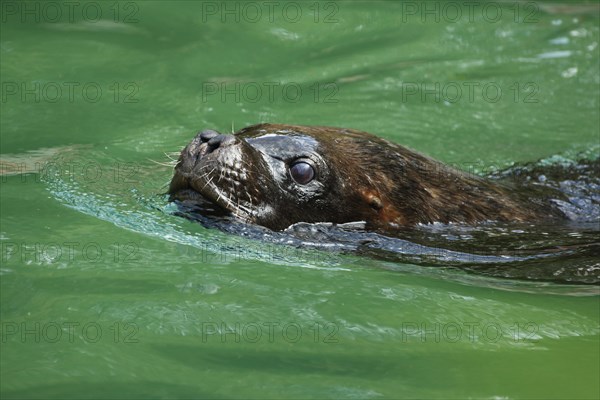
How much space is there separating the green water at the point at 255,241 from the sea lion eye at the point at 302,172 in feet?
1.46

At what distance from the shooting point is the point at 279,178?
5.79 meters

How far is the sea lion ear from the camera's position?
6.03 metres

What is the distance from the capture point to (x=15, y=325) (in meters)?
4.83

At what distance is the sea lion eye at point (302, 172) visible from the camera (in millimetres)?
5812

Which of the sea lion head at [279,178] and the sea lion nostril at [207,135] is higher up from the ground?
the sea lion nostril at [207,135]

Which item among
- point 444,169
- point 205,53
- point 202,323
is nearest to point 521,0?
point 205,53

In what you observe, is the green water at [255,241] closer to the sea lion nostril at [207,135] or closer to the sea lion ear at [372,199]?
the sea lion ear at [372,199]

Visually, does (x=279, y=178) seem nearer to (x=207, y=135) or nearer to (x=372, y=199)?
(x=207, y=135)

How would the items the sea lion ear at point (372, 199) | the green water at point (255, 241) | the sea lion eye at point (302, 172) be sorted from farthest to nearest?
the sea lion ear at point (372, 199), the sea lion eye at point (302, 172), the green water at point (255, 241)

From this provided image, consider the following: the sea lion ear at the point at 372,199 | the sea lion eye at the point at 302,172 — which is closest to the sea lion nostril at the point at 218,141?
the sea lion eye at the point at 302,172

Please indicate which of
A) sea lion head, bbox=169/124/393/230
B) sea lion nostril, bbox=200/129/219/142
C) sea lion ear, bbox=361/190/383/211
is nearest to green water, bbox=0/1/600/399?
sea lion head, bbox=169/124/393/230

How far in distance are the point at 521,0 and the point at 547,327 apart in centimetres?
760

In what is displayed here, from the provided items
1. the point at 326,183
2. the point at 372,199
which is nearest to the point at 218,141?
the point at 326,183

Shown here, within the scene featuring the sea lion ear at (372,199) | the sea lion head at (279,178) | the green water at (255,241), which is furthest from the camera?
the sea lion ear at (372,199)
